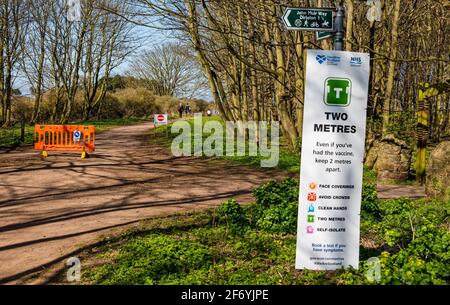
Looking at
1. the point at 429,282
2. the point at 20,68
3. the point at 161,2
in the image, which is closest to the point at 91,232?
the point at 429,282

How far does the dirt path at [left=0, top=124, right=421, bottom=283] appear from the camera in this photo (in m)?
5.95

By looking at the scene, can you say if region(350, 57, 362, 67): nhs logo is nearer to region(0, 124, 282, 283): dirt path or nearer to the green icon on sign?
the green icon on sign

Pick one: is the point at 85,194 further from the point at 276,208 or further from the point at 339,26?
the point at 339,26

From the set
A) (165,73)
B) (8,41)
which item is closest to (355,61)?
(8,41)

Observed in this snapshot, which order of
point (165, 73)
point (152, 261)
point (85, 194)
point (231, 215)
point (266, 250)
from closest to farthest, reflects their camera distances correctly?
Result: point (152, 261) → point (266, 250) → point (231, 215) → point (85, 194) → point (165, 73)

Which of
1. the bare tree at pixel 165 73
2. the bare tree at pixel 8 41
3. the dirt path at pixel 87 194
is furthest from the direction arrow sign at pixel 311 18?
the bare tree at pixel 165 73

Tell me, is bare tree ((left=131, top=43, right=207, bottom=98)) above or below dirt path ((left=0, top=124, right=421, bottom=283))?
above

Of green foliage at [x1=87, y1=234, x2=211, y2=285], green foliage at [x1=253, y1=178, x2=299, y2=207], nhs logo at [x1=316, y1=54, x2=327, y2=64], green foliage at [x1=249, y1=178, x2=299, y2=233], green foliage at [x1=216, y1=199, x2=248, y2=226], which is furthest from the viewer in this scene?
green foliage at [x1=253, y1=178, x2=299, y2=207]

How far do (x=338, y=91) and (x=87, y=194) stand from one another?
6870mm

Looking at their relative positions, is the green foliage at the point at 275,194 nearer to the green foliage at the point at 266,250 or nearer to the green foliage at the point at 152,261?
the green foliage at the point at 266,250

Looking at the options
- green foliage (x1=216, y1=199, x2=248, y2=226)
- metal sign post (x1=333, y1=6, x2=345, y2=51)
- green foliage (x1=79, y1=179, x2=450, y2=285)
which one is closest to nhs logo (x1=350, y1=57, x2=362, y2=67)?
metal sign post (x1=333, y1=6, x2=345, y2=51)

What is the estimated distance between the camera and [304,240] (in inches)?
182

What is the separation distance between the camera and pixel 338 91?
452 centimetres
